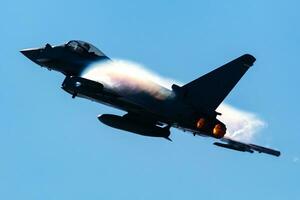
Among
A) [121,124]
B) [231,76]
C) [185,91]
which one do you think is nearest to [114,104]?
[121,124]

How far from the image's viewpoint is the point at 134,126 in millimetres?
37906

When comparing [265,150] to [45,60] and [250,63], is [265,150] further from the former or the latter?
[45,60]

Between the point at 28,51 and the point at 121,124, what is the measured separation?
7410mm

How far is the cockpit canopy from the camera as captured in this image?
39.7 metres

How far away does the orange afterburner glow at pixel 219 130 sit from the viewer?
3538cm

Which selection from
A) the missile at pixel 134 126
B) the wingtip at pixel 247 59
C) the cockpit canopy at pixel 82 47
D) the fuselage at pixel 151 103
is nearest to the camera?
the wingtip at pixel 247 59

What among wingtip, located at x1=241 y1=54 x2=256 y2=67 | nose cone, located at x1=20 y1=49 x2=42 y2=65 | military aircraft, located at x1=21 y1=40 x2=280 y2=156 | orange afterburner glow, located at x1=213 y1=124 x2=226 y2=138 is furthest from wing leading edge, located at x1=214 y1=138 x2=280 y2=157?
nose cone, located at x1=20 y1=49 x2=42 y2=65

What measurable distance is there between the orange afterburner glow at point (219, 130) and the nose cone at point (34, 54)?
1105 cm

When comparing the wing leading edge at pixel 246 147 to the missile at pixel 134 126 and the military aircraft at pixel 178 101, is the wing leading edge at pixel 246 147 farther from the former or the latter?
the missile at pixel 134 126

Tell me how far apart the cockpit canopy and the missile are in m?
4.08

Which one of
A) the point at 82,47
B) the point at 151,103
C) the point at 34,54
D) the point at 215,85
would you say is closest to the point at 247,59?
the point at 215,85

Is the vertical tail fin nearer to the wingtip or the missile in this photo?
the wingtip

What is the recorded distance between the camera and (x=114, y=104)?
37.0 meters

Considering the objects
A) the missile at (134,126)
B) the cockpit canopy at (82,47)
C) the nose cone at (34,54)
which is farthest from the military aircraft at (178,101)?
the nose cone at (34,54)
